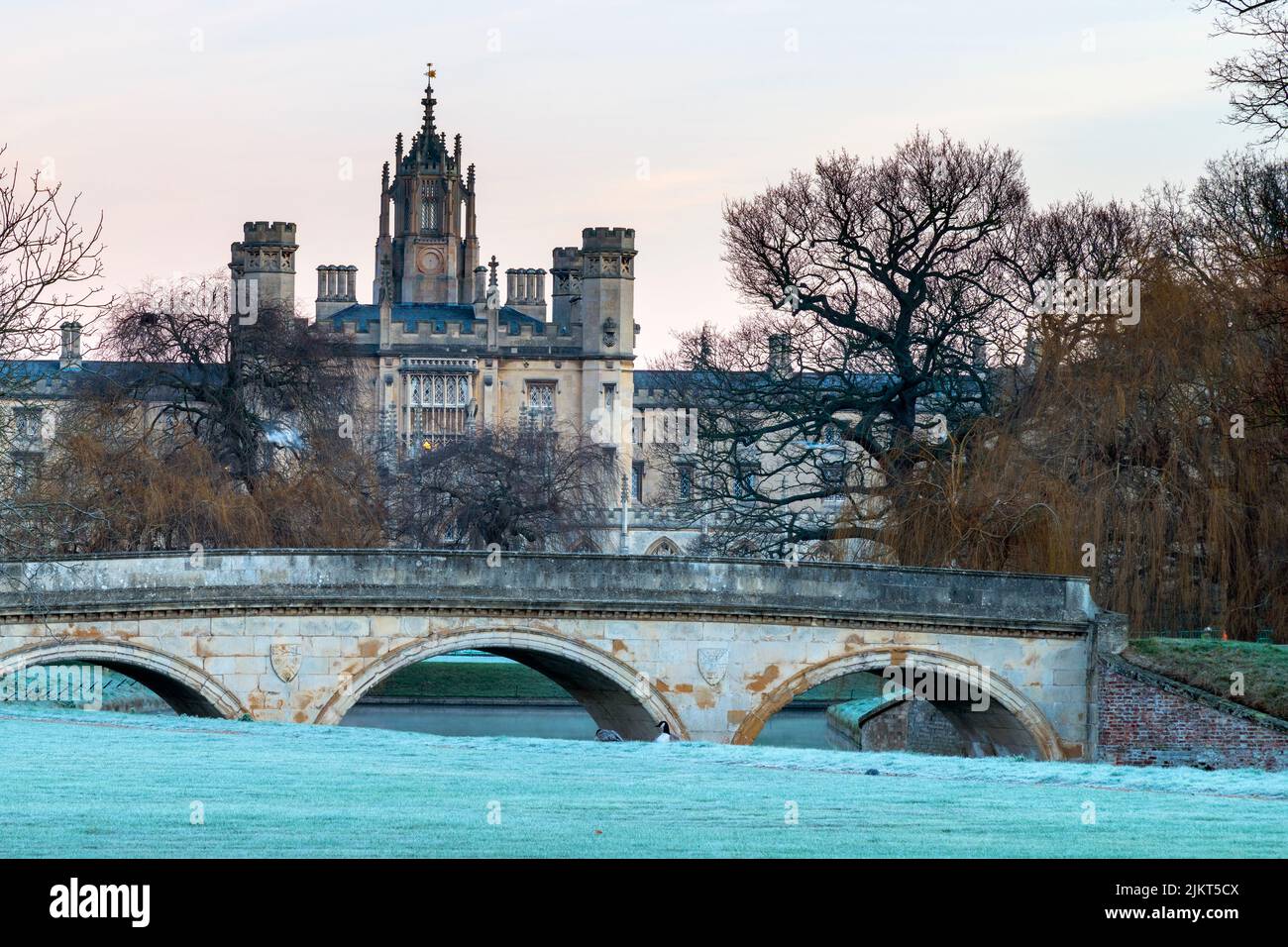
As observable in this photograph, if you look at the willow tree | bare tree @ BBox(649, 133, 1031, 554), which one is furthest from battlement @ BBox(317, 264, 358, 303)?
the willow tree

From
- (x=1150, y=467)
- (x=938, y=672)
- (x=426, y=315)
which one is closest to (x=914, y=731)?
(x=938, y=672)

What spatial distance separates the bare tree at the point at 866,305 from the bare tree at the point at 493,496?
9.67m

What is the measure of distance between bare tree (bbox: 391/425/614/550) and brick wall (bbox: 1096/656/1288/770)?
19913 mm

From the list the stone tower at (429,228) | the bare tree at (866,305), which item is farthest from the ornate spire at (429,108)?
the bare tree at (866,305)

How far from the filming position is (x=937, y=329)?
136ft

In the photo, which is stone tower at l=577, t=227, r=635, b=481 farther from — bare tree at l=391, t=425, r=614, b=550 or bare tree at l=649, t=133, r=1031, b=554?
bare tree at l=649, t=133, r=1031, b=554

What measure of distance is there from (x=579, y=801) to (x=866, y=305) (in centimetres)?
2740

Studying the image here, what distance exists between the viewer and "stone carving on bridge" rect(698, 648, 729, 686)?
33062 millimetres
